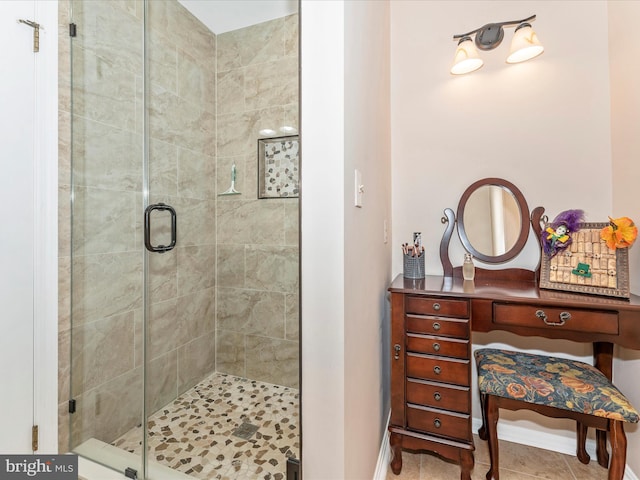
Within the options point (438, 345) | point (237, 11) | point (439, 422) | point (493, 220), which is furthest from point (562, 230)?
point (237, 11)

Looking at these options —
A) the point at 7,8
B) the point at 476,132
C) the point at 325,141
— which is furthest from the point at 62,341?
the point at 476,132

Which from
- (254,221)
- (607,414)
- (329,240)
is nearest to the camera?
(329,240)

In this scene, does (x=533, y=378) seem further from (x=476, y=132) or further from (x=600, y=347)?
(x=476, y=132)

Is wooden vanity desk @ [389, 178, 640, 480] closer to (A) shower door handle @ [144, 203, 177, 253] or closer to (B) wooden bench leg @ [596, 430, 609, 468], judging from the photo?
(B) wooden bench leg @ [596, 430, 609, 468]

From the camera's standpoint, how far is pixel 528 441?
1.71m

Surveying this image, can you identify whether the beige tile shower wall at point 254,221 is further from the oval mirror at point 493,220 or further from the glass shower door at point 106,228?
the oval mirror at point 493,220

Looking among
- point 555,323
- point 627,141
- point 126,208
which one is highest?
point 627,141

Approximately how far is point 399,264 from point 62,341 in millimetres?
1890

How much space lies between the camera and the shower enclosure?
5.05 feet

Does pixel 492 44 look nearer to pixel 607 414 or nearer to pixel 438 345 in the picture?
pixel 438 345

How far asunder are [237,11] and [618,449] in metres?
3.21

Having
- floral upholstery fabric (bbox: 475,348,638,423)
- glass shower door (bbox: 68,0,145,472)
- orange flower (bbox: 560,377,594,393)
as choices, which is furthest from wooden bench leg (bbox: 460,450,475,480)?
glass shower door (bbox: 68,0,145,472)

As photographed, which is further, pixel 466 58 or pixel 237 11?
pixel 237 11

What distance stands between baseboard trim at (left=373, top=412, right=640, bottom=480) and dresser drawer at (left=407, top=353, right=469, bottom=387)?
47 cm
